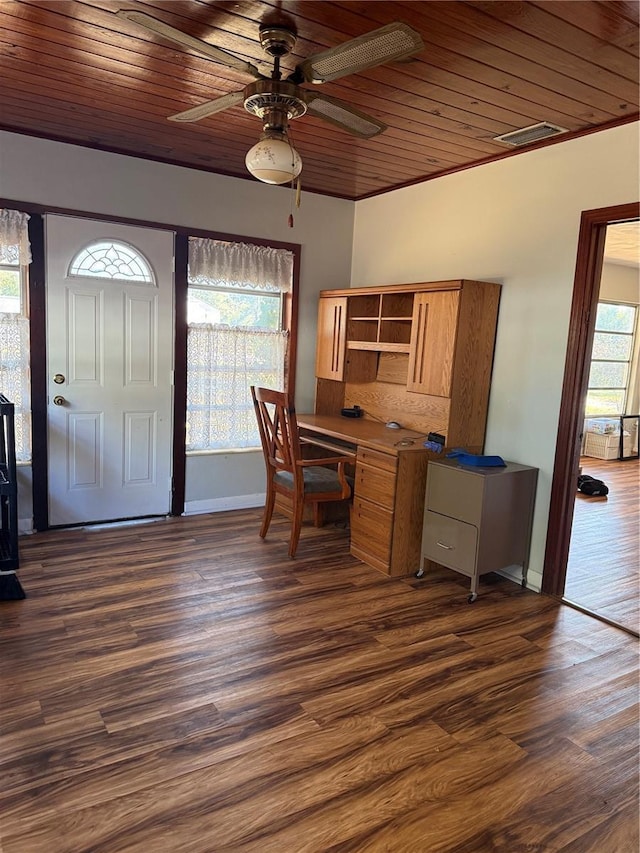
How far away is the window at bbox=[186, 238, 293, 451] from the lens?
4.45 metres

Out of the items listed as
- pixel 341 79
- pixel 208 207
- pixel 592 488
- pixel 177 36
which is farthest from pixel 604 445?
pixel 177 36

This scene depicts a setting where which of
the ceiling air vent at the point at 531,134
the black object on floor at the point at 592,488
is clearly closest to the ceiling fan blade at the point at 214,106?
the ceiling air vent at the point at 531,134

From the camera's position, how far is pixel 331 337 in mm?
4754

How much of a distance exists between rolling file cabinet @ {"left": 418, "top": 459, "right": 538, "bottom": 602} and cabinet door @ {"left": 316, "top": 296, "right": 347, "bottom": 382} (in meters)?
1.43

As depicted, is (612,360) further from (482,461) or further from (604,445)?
(482,461)

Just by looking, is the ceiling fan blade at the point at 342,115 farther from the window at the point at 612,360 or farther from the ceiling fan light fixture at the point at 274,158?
the window at the point at 612,360

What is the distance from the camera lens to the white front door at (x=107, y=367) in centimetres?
397

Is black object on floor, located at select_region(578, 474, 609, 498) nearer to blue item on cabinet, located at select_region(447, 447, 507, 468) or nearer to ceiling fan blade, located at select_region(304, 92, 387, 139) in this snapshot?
blue item on cabinet, located at select_region(447, 447, 507, 468)

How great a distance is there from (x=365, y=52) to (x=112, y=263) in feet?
8.91

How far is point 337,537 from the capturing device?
4289 millimetres

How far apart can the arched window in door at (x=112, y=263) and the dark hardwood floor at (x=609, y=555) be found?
11.4ft

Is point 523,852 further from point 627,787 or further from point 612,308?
point 612,308

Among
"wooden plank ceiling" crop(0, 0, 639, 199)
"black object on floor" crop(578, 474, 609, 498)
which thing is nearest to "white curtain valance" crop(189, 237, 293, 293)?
"wooden plank ceiling" crop(0, 0, 639, 199)

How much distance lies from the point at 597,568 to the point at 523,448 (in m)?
1.06
